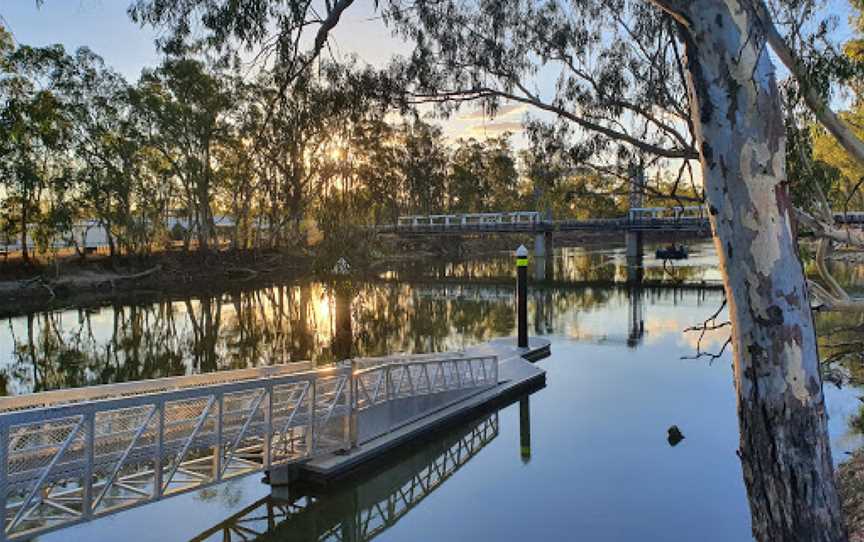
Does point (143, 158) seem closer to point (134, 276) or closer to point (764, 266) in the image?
point (134, 276)

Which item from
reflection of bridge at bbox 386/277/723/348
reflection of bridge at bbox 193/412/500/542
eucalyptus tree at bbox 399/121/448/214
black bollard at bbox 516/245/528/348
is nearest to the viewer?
reflection of bridge at bbox 193/412/500/542

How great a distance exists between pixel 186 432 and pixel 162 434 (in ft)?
1.81

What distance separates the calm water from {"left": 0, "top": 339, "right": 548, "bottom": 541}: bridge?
47 centimetres

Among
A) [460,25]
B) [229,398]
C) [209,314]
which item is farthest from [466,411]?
[209,314]

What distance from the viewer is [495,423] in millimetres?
9336

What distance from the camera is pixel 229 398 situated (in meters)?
6.59

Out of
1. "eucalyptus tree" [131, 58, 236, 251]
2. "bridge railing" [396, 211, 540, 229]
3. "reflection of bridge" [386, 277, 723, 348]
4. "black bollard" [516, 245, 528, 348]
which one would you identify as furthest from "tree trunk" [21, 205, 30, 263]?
"bridge railing" [396, 211, 540, 229]

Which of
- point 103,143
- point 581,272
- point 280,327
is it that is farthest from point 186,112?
point 581,272

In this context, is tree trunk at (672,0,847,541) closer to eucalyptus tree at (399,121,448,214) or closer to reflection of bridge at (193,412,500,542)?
reflection of bridge at (193,412,500,542)

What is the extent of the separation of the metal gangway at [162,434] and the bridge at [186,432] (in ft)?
0.04

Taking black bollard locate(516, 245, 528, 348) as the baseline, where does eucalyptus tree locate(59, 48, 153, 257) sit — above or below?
above

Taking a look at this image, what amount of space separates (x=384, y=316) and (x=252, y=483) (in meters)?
13.1

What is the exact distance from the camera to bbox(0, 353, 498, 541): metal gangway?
467cm

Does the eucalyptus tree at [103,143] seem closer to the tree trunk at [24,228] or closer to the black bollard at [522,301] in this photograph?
the tree trunk at [24,228]
